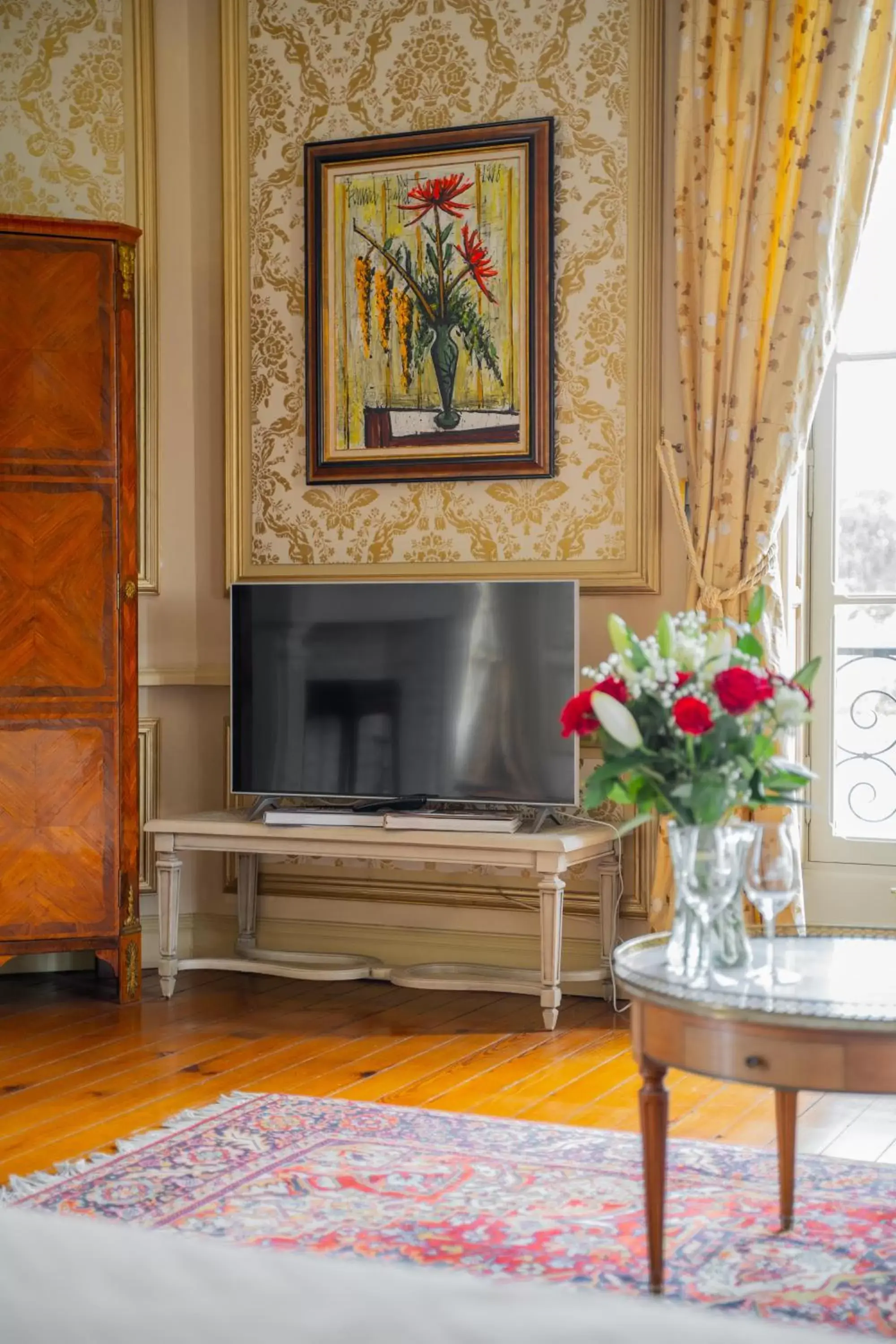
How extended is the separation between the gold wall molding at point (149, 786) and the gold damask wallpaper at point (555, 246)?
65cm

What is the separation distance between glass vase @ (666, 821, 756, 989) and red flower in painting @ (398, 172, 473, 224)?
2.98m

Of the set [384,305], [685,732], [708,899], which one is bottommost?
[708,899]

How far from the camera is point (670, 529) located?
4.63m

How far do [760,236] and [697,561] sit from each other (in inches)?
36.6

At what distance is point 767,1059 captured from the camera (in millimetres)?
2188

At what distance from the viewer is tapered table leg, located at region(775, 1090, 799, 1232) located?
2705 mm

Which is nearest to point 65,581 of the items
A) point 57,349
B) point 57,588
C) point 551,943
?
point 57,588

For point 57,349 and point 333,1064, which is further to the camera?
point 57,349

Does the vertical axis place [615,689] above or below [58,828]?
above

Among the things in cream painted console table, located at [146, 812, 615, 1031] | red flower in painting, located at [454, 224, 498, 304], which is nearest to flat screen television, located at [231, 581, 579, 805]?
cream painted console table, located at [146, 812, 615, 1031]

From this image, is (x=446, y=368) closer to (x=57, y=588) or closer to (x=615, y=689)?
(x=57, y=588)

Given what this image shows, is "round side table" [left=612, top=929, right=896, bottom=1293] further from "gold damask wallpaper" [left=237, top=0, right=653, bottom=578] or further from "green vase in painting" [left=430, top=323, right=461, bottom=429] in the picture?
"green vase in painting" [left=430, top=323, right=461, bottom=429]

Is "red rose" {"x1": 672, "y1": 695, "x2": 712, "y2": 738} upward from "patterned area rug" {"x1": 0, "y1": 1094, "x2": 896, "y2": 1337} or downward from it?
upward

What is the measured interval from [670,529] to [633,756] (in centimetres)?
235
